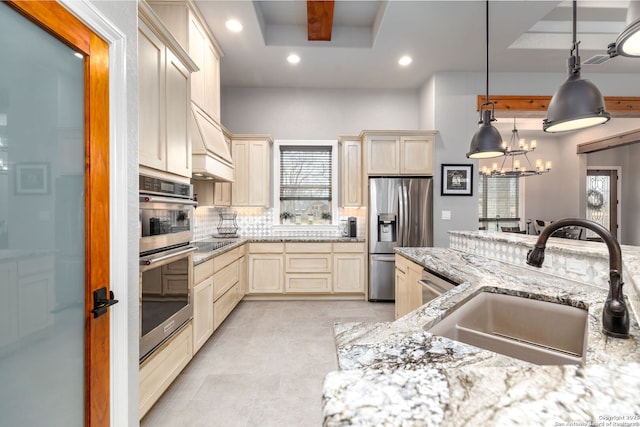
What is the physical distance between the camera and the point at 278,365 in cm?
246

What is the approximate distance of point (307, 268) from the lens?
164 inches

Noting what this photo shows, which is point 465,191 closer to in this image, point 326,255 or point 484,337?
point 326,255

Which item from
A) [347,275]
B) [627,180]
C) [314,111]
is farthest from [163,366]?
[627,180]

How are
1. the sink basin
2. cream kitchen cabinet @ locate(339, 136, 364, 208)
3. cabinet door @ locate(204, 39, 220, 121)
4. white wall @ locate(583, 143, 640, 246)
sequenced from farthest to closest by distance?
white wall @ locate(583, 143, 640, 246) < cream kitchen cabinet @ locate(339, 136, 364, 208) < cabinet door @ locate(204, 39, 220, 121) < the sink basin

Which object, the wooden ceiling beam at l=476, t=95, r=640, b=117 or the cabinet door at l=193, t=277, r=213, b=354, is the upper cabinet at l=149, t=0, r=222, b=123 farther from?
the wooden ceiling beam at l=476, t=95, r=640, b=117

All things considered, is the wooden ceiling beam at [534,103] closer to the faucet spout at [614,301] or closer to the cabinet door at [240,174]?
the cabinet door at [240,174]

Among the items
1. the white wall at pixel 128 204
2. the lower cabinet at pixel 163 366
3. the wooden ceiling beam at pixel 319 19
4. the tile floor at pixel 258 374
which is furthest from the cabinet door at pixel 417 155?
the white wall at pixel 128 204

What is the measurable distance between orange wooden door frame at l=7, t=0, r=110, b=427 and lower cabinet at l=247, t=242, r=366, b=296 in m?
2.83

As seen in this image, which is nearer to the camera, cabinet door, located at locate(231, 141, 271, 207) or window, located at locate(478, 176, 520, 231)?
cabinet door, located at locate(231, 141, 271, 207)

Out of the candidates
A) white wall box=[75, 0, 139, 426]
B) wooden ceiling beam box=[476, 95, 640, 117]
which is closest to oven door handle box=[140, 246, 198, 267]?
white wall box=[75, 0, 139, 426]

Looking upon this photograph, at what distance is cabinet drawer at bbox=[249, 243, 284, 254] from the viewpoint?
4129mm

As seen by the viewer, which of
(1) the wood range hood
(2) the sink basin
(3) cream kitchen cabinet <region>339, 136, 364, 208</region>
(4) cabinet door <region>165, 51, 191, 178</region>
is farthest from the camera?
(3) cream kitchen cabinet <region>339, 136, 364, 208</region>

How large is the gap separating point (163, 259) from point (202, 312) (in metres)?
0.93

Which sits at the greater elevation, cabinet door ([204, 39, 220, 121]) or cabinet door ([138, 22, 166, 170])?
cabinet door ([204, 39, 220, 121])
